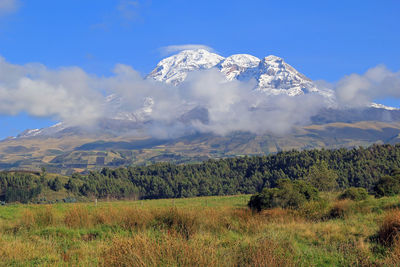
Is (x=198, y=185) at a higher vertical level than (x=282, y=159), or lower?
lower

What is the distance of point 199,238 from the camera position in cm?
1164

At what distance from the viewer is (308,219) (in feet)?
65.9

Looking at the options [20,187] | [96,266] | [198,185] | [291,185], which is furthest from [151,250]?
[198,185]

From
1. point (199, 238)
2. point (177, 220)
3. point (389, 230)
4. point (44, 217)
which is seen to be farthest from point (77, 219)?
point (389, 230)

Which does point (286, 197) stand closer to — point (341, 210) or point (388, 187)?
point (341, 210)

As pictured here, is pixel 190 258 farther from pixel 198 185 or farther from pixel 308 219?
pixel 198 185

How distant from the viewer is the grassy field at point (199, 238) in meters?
8.69

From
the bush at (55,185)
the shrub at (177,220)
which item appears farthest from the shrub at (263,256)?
the bush at (55,185)

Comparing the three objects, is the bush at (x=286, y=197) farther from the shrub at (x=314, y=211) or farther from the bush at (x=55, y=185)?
the bush at (x=55, y=185)

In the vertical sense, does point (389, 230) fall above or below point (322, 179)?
above

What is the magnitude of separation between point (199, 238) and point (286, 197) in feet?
52.3

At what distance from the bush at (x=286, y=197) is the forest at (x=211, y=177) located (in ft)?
211

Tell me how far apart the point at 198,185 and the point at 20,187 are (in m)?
55.0

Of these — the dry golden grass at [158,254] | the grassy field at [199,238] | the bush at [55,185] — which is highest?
the dry golden grass at [158,254]
